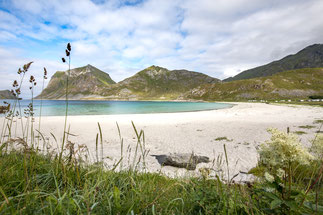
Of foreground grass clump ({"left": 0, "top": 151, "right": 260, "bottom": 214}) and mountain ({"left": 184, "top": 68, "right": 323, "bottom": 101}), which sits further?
mountain ({"left": 184, "top": 68, "right": 323, "bottom": 101})

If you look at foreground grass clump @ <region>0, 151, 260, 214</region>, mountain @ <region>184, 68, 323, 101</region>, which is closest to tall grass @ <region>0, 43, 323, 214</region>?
foreground grass clump @ <region>0, 151, 260, 214</region>

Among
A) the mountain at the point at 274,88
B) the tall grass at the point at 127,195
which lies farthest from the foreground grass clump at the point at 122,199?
the mountain at the point at 274,88

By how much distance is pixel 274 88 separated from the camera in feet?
430

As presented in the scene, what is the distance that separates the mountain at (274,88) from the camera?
12069 cm

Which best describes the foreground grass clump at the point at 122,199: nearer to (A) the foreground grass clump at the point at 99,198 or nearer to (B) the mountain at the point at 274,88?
(A) the foreground grass clump at the point at 99,198

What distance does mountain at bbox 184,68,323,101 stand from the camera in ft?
396

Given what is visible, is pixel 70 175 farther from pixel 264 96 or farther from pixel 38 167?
pixel 264 96

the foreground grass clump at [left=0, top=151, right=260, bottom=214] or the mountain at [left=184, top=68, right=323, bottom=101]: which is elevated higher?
the mountain at [left=184, top=68, right=323, bottom=101]

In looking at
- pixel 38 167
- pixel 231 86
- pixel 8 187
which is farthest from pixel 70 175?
pixel 231 86

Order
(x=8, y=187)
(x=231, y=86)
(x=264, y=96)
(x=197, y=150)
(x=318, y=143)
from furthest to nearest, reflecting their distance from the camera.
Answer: (x=231, y=86), (x=264, y=96), (x=197, y=150), (x=8, y=187), (x=318, y=143)

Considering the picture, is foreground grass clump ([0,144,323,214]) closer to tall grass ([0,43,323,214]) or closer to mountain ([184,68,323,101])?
tall grass ([0,43,323,214])

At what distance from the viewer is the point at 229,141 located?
1247cm

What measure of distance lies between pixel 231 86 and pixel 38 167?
178181 mm

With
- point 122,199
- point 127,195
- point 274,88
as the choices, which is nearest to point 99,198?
point 122,199
